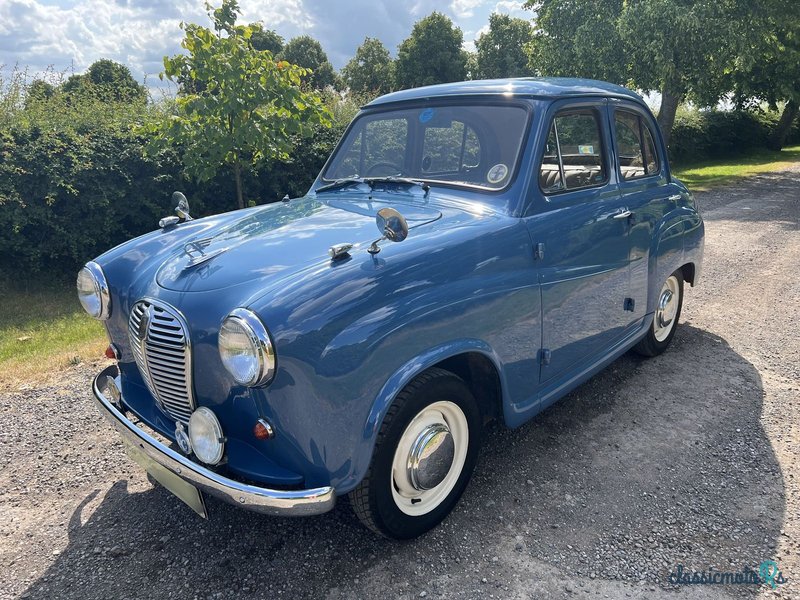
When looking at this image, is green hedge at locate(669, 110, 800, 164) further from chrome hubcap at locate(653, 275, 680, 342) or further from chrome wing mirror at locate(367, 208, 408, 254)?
chrome wing mirror at locate(367, 208, 408, 254)

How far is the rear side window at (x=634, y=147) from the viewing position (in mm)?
3744

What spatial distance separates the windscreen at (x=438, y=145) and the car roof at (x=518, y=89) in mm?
88

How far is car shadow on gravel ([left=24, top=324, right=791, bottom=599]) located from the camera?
2.45m

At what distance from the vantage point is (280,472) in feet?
7.29

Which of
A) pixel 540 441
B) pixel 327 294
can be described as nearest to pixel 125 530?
pixel 327 294

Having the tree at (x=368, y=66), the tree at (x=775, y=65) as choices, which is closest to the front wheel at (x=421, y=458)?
the tree at (x=775, y=65)

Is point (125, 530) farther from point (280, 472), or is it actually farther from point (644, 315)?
point (644, 315)

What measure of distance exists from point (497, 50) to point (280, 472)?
42.9 metres

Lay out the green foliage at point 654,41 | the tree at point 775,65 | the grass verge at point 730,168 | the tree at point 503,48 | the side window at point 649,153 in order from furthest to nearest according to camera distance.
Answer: the tree at point 503,48, the grass verge at point 730,168, the tree at point 775,65, the green foliage at point 654,41, the side window at point 649,153

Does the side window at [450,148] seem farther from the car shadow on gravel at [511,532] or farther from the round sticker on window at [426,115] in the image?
the car shadow on gravel at [511,532]

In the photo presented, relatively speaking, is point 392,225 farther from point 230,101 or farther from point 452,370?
point 230,101

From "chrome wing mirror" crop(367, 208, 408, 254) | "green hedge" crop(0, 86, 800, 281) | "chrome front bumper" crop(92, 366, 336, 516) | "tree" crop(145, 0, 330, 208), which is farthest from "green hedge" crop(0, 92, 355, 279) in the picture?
"chrome wing mirror" crop(367, 208, 408, 254)

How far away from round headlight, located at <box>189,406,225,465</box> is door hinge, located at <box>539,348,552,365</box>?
1608 mm

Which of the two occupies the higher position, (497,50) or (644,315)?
(497,50)
